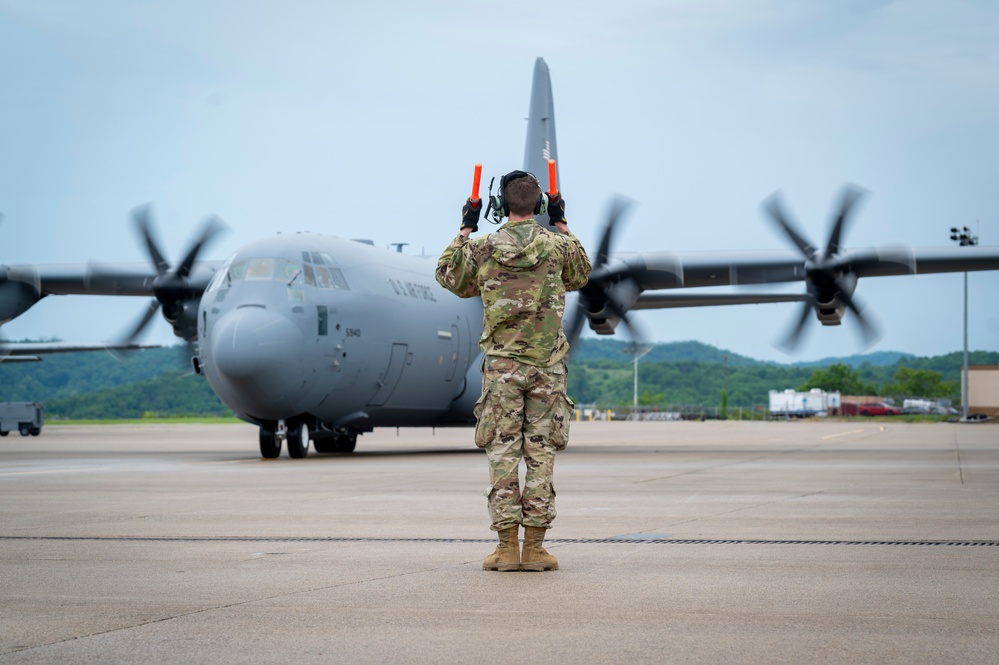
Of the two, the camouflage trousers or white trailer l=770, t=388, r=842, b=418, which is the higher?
the camouflage trousers

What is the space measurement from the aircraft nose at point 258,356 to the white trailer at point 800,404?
85372 mm

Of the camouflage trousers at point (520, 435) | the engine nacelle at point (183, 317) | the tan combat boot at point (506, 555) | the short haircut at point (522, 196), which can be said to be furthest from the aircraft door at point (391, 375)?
the tan combat boot at point (506, 555)

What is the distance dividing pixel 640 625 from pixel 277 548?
347 cm

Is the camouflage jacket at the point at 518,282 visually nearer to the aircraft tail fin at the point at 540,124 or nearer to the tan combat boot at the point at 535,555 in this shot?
the tan combat boot at the point at 535,555

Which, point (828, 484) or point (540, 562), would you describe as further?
point (828, 484)

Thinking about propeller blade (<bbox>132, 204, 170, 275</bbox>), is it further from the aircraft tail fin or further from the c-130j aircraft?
the aircraft tail fin

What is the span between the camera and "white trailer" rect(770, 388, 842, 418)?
341 feet

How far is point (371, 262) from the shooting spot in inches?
918

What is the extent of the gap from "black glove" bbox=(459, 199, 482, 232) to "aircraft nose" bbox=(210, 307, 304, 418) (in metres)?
13.4

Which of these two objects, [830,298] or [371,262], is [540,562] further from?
[830,298]

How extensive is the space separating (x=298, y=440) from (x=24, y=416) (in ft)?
Result: 84.0

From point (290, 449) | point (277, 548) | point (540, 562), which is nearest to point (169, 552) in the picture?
point (277, 548)

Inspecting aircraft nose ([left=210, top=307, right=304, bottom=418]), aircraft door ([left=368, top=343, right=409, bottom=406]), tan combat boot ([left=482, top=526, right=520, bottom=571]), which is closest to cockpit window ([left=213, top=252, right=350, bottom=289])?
aircraft nose ([left=210, top=307, right=304, bottom=418])

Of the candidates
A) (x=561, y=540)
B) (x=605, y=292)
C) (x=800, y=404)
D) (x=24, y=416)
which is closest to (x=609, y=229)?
(x=605, y=292)
